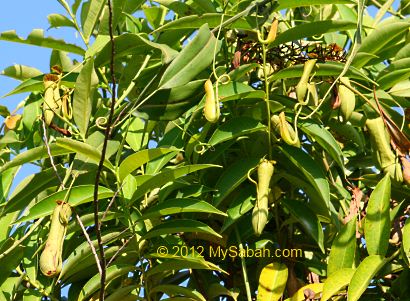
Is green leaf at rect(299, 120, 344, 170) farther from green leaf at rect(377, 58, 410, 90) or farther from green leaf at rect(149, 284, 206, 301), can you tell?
green leaf at rect(149, 284, 206, 301)

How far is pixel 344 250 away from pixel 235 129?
0.23 m

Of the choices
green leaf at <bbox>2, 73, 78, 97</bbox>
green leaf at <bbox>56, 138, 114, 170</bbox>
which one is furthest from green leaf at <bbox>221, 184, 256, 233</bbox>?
green leaf at <bbox>2, 73, 78, 97</bbox>

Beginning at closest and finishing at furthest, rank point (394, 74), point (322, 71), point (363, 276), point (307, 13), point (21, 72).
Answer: point (363, 276) → point (322, 71) → point (394, 74) → point (21, 72) → point (307, 13)

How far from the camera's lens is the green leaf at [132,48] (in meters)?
1.28

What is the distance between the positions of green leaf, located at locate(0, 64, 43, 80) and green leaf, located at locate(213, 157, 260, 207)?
0.44 metres

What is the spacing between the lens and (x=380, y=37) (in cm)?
142

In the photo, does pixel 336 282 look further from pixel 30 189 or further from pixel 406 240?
pixel 30 189

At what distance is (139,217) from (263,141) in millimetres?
214

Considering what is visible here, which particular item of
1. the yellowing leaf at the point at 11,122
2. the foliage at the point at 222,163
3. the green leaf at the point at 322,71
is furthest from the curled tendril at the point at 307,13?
the yellowing leaf at the point at 11,122

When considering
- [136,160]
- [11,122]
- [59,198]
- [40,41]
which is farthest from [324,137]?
[11,122]

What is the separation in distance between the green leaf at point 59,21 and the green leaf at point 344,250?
621 millimetres

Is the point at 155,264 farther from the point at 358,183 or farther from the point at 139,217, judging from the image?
the point at 358,183

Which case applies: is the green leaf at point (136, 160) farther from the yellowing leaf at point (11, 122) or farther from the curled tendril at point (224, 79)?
the yellowing leaf at point (11, 122)

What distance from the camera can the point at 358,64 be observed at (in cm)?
138
